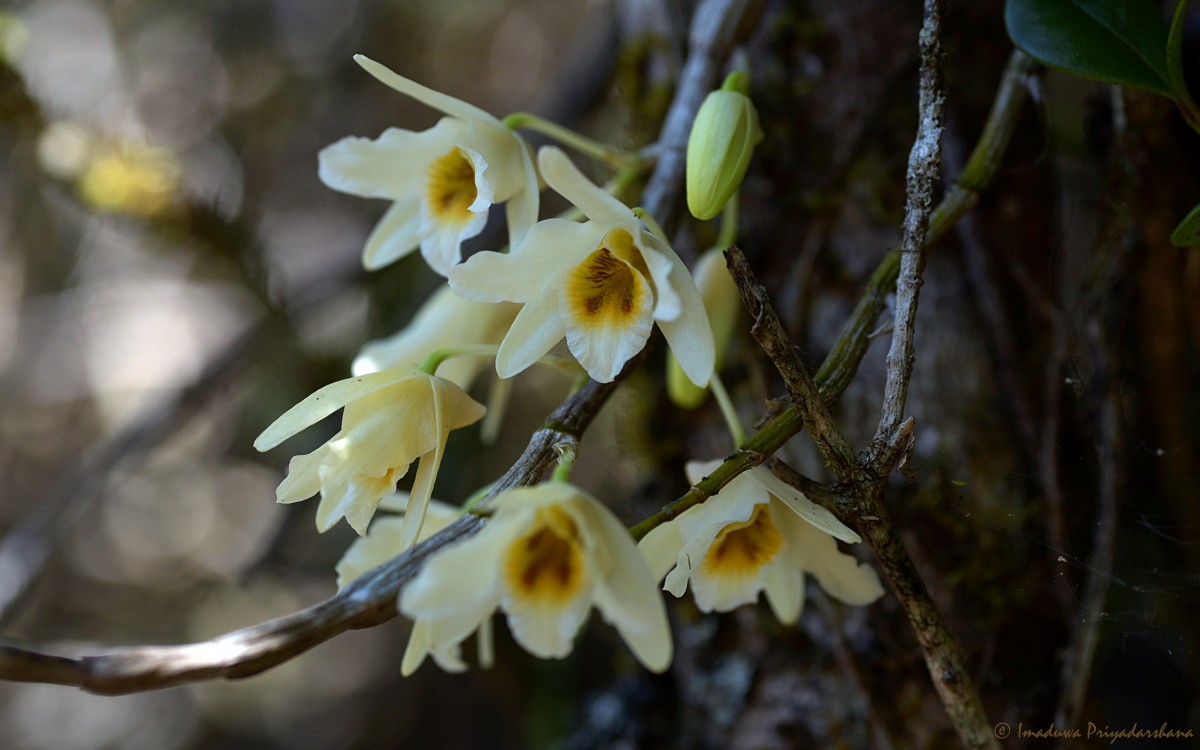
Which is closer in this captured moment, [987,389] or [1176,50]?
[1176,50]

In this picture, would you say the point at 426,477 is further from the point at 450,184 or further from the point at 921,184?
the point at 921,184

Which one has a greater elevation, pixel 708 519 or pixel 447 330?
pixel 708 519

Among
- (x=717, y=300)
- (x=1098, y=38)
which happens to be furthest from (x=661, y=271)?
(x=1098, y=38)

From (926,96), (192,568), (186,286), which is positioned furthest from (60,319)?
(926,96)

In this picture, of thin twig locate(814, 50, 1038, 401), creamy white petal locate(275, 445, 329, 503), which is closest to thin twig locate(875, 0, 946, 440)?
thin twig locate(814, 50, 1038, 401)

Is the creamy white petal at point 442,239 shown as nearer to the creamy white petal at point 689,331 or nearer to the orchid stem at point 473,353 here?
the orchid stem at point 473,353

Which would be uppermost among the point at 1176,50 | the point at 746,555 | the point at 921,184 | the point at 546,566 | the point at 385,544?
the point at 1176,50

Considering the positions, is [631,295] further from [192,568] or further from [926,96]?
[192,568]
